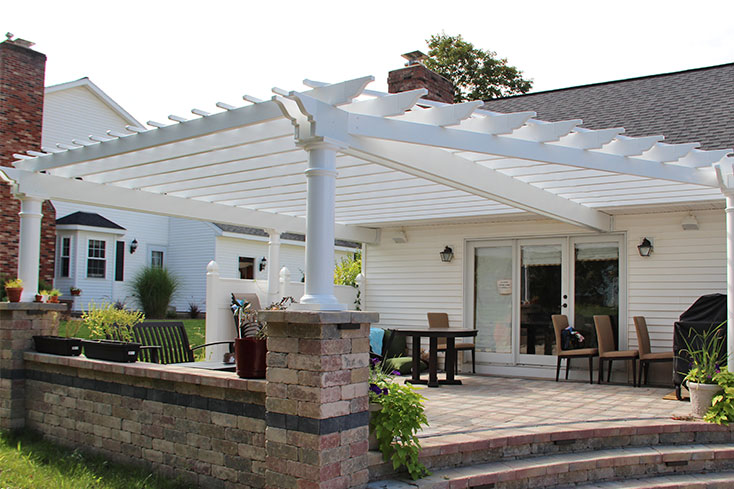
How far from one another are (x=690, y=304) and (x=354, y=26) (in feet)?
18.1

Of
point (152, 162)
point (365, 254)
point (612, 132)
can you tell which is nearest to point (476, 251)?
point (365, 254)

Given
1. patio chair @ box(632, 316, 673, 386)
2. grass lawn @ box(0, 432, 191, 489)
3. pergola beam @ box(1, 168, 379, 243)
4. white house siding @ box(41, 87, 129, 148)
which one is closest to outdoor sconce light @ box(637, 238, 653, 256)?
patio chair @ box(632, 316, 673, 386)

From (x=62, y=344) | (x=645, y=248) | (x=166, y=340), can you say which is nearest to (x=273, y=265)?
(x=166, y=340)

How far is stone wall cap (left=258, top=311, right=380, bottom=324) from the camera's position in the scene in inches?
145

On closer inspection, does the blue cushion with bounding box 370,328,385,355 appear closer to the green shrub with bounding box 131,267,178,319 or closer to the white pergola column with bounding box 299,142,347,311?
the white pergola column with bounding box 299,142,347,311

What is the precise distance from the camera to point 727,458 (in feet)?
17.4

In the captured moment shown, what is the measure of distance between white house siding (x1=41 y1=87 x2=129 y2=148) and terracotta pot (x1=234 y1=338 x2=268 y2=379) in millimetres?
15886

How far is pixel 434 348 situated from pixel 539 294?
7.11 feet

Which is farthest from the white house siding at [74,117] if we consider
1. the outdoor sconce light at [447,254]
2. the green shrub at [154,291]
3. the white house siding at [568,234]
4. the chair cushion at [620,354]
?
the chair cushion at [620,354]

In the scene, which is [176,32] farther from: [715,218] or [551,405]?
[715,218]

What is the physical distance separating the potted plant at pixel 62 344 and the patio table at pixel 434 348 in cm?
366

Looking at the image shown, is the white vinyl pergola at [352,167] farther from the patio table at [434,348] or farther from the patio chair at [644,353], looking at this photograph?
the patio table at [434,348]

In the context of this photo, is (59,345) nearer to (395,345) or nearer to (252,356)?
(252,356)

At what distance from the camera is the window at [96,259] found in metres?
18.3
